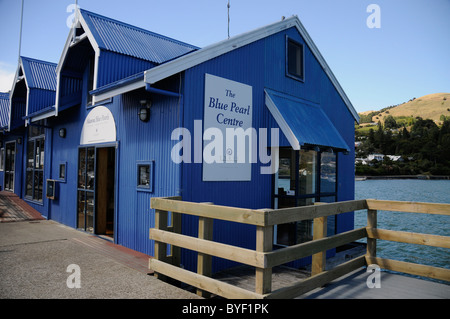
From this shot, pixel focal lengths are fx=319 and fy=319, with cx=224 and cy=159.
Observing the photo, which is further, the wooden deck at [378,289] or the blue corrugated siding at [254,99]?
the blue corrugated siding at [254,99]

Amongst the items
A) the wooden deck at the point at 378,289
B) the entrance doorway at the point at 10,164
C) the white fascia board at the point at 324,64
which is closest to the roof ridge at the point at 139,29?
the white fascia board at the point at 324,64

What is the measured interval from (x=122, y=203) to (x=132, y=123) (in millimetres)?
1812

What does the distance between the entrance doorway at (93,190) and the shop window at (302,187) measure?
445 centimetres

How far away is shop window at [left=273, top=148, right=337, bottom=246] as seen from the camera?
305 inches

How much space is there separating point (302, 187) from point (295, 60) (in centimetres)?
363

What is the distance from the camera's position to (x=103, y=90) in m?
6.48

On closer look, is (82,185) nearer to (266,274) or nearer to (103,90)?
(103,90)

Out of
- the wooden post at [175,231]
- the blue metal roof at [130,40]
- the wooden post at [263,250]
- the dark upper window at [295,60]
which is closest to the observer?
the wooden post at [263,250]

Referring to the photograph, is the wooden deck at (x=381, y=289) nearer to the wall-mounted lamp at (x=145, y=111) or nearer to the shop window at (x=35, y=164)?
the wall-mounted lamp at (x=145, y=111)

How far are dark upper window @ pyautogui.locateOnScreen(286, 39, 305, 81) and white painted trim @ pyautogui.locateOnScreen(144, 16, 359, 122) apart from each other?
0.40 m

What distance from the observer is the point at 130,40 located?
27.4ft

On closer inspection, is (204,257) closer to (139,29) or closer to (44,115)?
(139,29)

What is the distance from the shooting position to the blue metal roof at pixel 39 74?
1170cm

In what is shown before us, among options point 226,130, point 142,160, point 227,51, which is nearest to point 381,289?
point 226,130
